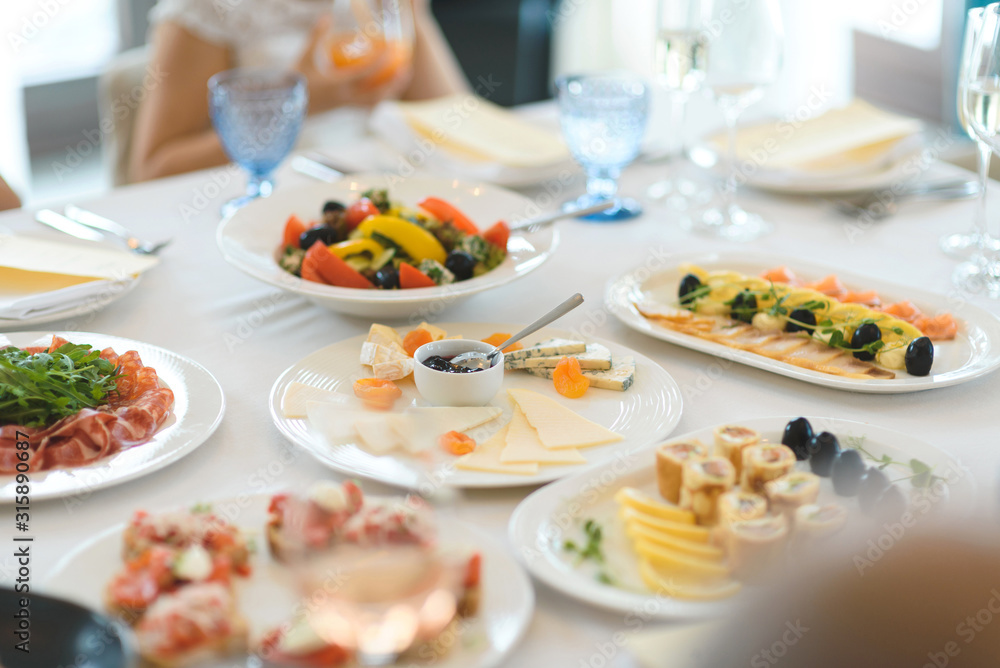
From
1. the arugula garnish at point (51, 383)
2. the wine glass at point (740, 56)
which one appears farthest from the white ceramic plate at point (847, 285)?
the arugula garnish at point (51, 383)

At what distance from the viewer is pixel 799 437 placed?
3.21 feet

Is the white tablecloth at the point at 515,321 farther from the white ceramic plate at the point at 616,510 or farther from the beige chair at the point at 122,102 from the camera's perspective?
the beige chair at the point at 122,102

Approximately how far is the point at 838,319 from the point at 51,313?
3.65 feet

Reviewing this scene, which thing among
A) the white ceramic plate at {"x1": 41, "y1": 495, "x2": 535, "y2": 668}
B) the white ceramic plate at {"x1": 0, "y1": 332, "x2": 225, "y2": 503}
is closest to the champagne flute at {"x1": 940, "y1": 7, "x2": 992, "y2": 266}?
the white ceramic plate at {"x1": 41, "y1": 495, "x2": 535, "y2": 668}

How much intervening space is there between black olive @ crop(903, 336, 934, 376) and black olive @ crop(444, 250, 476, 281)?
0.61 meters

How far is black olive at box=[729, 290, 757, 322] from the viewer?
130 centimetres

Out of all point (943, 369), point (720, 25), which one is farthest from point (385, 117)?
point (943, 369)

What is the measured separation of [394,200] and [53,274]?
58 centimetres

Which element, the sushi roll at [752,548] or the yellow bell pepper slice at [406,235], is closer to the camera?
the sushi roll at [752,548]

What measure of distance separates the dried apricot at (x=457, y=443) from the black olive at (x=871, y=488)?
0.40 metres

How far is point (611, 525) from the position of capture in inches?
34.7

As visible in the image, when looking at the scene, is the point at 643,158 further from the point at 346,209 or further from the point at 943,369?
the point at 943,369

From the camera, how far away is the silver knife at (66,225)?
1.61 m

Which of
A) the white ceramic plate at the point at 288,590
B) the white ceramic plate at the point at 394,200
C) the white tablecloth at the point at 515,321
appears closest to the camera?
the white ceramic plate at the point at 288,590
